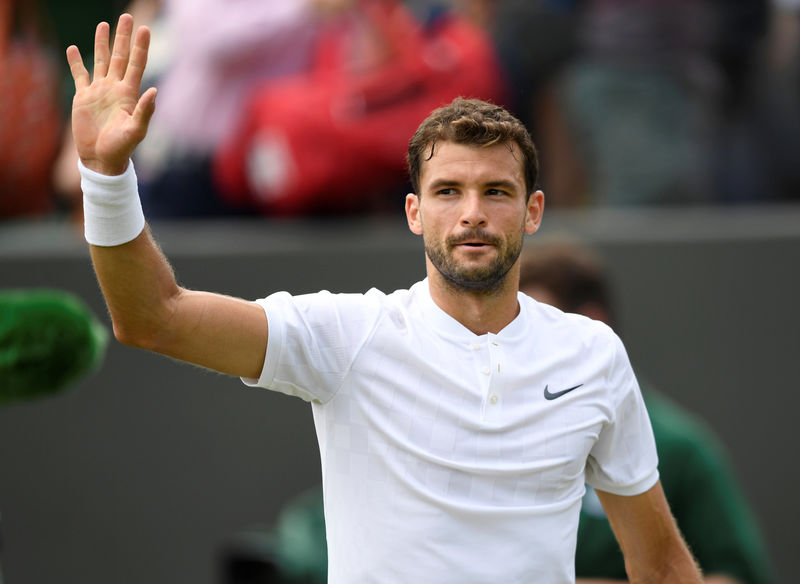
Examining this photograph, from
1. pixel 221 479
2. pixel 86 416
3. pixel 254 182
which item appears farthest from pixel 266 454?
pixel 254 182

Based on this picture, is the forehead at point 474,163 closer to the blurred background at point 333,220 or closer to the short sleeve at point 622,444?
the short sleeve at point 622,444

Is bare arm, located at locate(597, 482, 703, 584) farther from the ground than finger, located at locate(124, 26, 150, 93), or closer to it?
closer to it

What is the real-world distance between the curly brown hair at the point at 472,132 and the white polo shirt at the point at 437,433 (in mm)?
248

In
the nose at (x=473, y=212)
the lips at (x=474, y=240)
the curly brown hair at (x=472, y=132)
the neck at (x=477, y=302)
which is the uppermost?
the curly brown hair at (x=472, y=132)

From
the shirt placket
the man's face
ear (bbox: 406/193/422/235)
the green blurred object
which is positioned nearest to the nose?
the man's face

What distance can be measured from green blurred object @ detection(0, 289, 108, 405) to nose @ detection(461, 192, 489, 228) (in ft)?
3.76

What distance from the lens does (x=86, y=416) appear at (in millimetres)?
4633

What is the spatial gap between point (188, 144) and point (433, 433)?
3119 mm

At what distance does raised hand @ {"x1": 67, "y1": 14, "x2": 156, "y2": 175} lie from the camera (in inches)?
68.4

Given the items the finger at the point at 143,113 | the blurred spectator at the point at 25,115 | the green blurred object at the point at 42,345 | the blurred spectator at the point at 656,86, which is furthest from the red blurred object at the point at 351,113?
the finger at the point at 143,113

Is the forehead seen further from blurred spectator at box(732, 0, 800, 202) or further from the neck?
blurred spectator at box(732, 0, 800, 202)

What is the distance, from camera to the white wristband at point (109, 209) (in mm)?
1737

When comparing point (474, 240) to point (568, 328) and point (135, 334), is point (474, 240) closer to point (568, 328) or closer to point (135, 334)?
point (568, 328)

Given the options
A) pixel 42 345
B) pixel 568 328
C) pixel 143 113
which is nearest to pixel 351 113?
pixel 42 345
